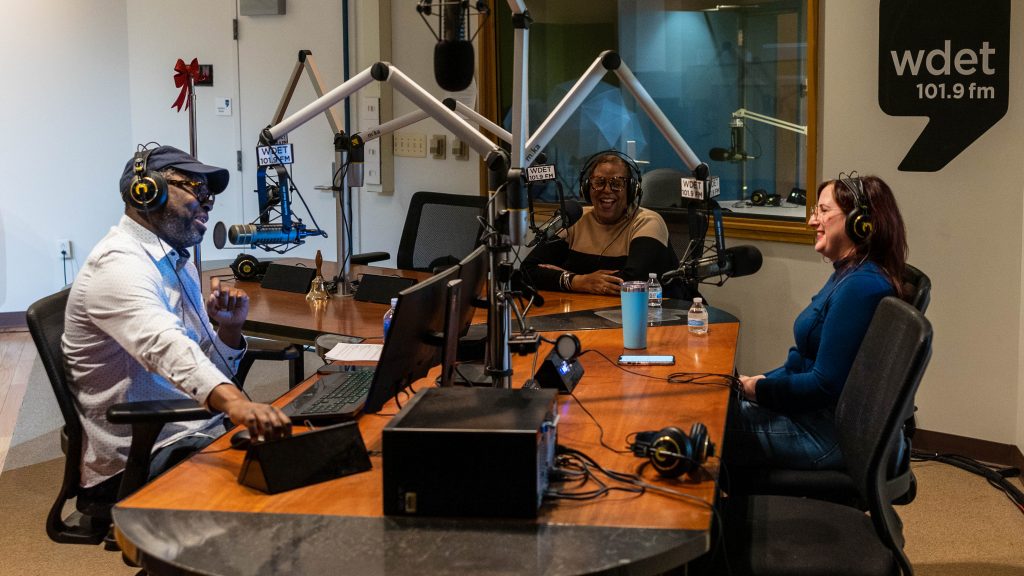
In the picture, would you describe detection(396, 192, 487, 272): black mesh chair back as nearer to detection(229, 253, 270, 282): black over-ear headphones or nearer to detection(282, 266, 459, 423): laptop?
detection(229, 253, 270, 282): black over-ear headphones

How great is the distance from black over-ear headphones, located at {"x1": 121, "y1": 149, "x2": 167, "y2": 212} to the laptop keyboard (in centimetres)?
59

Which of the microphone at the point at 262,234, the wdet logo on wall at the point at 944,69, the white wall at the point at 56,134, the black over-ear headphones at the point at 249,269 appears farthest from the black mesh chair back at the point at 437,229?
the white wall at the point at 56,134

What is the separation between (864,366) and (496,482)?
2.98ft

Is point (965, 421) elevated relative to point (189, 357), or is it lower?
lower

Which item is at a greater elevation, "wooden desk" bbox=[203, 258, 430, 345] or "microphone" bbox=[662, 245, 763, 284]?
"microphone" bbox=[662, 245, 763, 284]

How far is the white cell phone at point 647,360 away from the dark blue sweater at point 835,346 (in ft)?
0.83

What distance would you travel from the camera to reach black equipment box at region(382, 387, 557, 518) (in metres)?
1.62

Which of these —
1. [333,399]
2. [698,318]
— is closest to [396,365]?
[333,399]

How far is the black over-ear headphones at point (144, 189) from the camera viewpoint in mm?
2393

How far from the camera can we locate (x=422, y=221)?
15.4 ft

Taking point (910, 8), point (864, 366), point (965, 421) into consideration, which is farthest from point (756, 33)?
point (864, 366)

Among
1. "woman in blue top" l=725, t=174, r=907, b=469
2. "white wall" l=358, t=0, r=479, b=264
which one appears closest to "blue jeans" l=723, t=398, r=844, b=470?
"woman in blue top" l=725, t=174, r=907, b=469

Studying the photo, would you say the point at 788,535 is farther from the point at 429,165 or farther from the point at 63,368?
the point at 429,165

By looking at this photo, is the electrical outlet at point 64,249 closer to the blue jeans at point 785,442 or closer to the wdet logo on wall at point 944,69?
the wdet logo on wall at point 944,69
